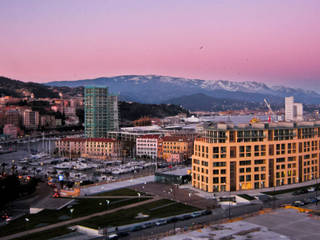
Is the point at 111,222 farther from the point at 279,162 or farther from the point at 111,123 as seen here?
the point at 111,123

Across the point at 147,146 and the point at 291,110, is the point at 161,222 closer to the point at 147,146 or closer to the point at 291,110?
the point at 147,146

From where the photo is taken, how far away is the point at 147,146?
51.5 metres

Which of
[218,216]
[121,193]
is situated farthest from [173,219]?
[121,193]

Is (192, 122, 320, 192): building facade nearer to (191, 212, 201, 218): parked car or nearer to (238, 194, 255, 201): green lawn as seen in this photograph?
(238, 194, 255, 201): green lawn

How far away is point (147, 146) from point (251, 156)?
25.7 meters

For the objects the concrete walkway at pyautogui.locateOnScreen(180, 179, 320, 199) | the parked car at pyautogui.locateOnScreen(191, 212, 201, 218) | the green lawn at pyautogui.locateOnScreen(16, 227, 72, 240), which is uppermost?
the concrete walkway at pyautogui.locateOnScreen(180, 179, 320, 199)

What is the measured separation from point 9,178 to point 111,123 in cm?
4208

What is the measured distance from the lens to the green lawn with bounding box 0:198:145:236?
2043cm

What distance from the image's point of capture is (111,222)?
20.2 metres

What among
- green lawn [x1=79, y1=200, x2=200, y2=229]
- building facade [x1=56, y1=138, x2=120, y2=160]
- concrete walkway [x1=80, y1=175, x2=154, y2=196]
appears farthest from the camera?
building facade [x1=56, y1=138, x2=120, y2=160]

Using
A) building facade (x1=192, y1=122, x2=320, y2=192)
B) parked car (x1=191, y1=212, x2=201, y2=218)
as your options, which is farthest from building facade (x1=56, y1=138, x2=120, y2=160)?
parked car (x1=191, y1=212, x2=201, y2=218)

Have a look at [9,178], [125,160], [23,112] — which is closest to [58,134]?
[23,112]

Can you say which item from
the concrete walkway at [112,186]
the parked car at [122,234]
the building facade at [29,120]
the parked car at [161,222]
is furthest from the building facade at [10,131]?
the parked car at [122,234]

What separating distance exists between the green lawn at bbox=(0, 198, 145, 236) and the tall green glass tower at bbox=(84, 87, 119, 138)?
140 ft
